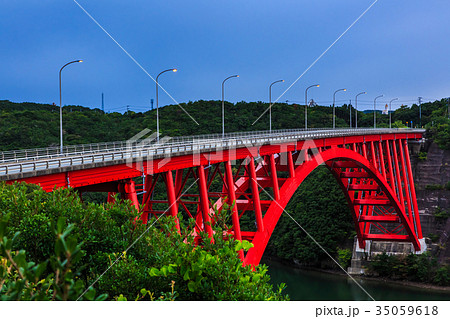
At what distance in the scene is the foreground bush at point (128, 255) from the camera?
8.87 meters

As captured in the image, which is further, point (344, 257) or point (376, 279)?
point (344, 257)

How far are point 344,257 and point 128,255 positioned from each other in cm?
4714

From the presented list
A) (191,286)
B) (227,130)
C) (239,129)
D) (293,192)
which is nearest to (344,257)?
(227,130)

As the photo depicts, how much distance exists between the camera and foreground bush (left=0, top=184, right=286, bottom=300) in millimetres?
8867

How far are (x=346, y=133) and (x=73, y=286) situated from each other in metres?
38.7

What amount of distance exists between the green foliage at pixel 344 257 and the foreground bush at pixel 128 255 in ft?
150

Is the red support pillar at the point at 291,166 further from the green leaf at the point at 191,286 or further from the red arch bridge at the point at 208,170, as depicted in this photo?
the green leaf at the point at 191,286

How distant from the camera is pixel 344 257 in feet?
180

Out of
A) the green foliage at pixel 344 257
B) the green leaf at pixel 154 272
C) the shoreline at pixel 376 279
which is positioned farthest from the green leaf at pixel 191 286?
the green foliage at pixel 344 257

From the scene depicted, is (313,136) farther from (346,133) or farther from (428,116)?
(428,116)

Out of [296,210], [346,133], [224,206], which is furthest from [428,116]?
[224,206]

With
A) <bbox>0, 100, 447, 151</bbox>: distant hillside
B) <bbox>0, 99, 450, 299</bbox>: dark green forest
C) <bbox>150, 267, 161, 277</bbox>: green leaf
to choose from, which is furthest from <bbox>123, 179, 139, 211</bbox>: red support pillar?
<bbox>0, 100, 447, 151</bbox>: distant hillside

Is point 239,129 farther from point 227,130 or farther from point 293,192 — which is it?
point 293,192

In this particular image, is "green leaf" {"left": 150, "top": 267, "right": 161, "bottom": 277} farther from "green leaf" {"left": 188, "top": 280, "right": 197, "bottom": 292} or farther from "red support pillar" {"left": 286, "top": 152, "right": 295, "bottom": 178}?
"red support pillar" {"left": 286, "top": 152, "right": 295, "bottom": 178}
